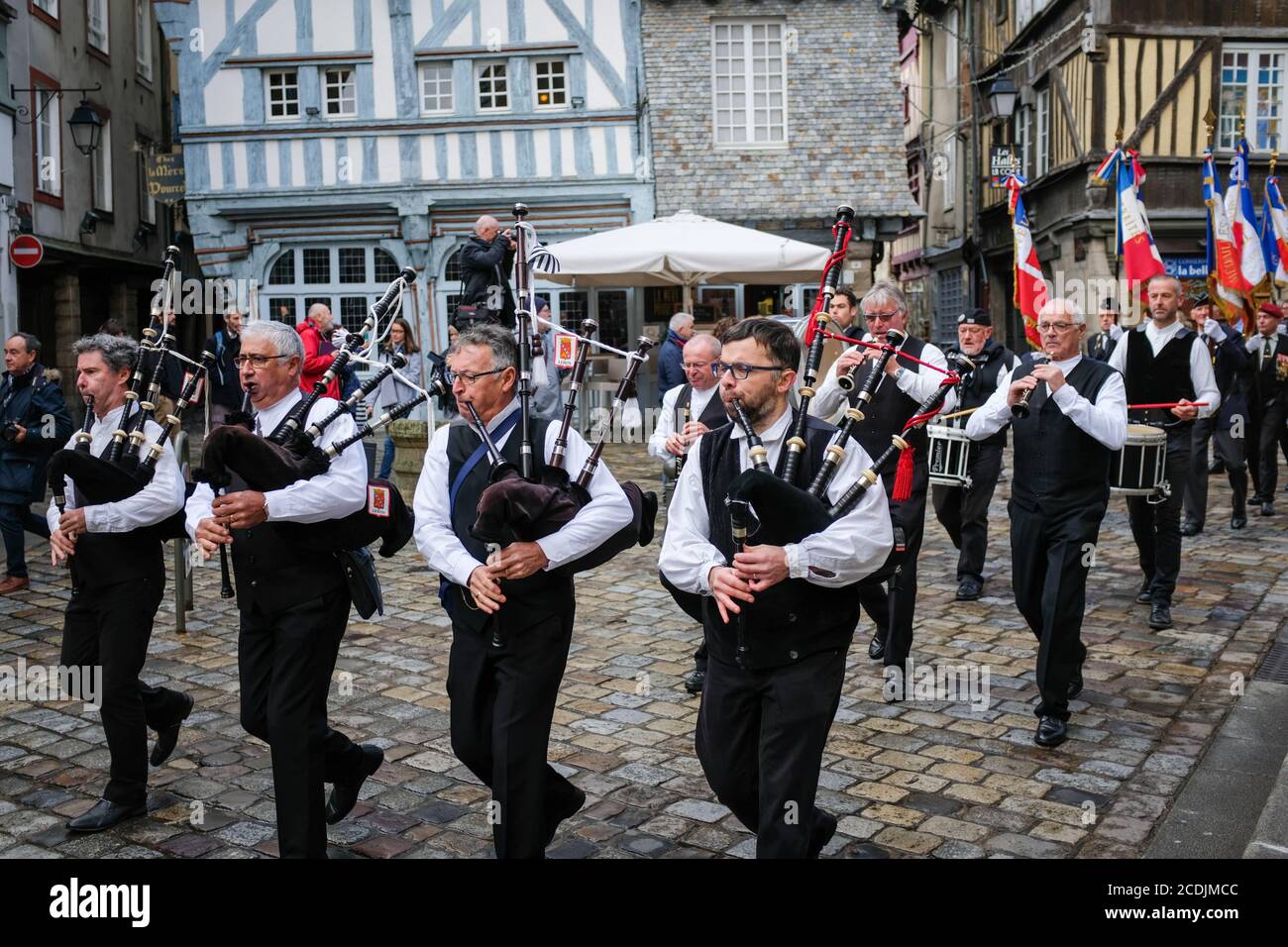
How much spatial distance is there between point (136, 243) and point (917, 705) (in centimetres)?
2385

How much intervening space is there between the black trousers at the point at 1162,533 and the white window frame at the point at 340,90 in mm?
17263

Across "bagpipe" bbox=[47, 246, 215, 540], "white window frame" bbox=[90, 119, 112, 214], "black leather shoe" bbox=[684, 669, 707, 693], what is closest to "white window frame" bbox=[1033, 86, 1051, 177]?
"white window frame" bbox=[90, 119, 112, 214]

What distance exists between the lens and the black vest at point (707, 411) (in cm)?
681

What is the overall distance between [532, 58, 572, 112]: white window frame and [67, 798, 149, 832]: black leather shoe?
18.8 metres

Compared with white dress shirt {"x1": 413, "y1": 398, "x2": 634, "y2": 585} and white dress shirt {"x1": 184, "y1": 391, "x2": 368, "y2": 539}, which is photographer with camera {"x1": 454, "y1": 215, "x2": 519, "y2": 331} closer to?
white dress shirt {"x1": 184, "y1": 391, "x2": 368, "y2": 539}

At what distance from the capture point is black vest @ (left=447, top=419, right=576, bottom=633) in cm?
430

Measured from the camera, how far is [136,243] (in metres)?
26.6

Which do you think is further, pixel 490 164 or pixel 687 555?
pixel 490 164

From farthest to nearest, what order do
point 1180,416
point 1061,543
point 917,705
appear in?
point 1180,416 → point 917,705 → point 1061,543

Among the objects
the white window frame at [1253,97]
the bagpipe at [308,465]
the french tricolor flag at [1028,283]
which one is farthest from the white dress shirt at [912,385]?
the white window frame at [1253,97]

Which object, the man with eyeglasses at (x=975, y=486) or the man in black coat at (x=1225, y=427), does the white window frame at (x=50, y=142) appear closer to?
the man with eyeglasses at (x=975, y=486)

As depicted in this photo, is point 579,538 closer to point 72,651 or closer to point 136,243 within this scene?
point 72,651
